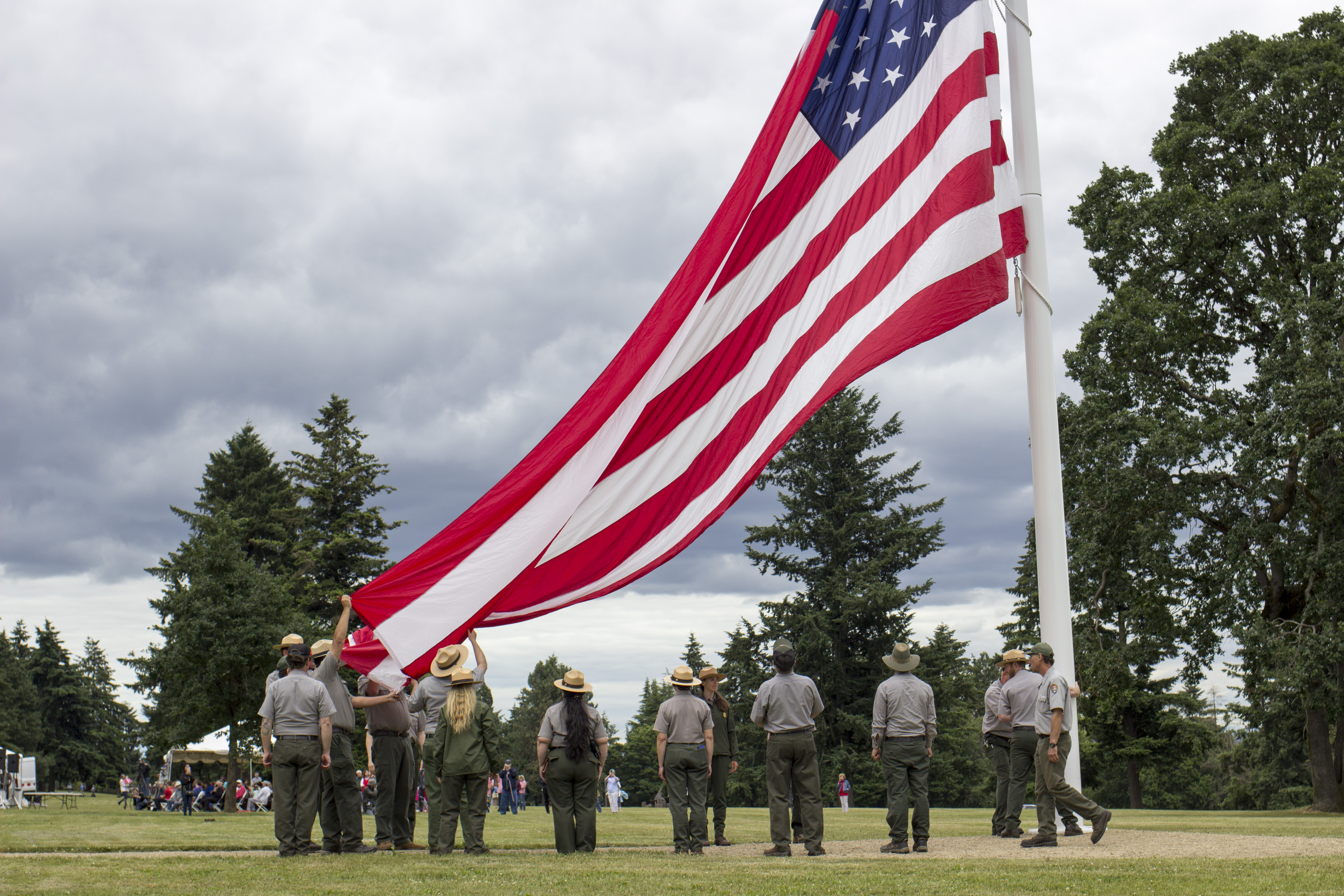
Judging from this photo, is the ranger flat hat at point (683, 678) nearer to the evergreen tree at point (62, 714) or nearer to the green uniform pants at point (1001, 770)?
the green uniform pants at point (1001, 770)

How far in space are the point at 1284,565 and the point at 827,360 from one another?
65.8 feet

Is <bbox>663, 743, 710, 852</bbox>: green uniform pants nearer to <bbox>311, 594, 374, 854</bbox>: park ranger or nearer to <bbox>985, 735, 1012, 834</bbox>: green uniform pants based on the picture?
<bbox>311, 594, 374, 854</bbox>: park ranger

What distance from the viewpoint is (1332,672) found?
1021 inches

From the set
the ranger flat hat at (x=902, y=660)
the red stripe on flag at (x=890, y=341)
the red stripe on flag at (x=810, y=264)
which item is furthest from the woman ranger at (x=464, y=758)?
the ranger flat hat at (x=902, y=660)

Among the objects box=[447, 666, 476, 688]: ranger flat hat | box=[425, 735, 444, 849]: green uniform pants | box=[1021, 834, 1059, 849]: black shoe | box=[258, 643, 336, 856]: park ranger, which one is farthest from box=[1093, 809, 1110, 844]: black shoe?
box=[258, 643, 336, 856]: park ranger

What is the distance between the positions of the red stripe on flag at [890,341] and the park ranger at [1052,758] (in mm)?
3044

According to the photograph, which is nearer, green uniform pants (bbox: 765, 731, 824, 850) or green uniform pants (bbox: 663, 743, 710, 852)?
green uniform pants (bbox: 765, 731, 824, 850)

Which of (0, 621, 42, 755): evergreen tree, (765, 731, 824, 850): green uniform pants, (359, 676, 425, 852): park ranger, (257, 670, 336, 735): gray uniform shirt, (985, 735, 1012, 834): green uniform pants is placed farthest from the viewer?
(0, 621, 42, 755): evergreen tree

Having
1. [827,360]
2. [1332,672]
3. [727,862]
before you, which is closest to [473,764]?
[727,862]

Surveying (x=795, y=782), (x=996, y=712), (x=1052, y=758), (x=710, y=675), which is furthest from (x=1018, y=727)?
(x=710, y=675)

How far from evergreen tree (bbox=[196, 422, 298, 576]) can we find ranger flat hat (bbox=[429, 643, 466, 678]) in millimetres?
48869

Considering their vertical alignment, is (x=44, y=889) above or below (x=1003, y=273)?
below

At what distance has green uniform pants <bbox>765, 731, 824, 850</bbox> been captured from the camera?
10.8 m

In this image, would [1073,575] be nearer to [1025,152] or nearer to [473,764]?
[1025,152]
